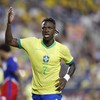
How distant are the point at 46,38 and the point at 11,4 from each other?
32.8 feet

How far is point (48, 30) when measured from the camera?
23.0ft

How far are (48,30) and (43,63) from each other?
1.56 feet

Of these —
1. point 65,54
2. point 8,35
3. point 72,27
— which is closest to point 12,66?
point 65,54

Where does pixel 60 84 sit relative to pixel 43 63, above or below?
below

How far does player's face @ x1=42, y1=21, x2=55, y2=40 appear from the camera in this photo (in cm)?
700

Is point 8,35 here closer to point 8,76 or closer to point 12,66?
point 12,66

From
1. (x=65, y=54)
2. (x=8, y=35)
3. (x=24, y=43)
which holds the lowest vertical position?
(x=65, y=54)

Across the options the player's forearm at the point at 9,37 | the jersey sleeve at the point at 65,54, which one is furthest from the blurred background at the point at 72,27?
the player's forearm at the point at 9,37

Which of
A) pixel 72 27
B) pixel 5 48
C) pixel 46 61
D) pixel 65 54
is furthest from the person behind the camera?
pixel 72 27

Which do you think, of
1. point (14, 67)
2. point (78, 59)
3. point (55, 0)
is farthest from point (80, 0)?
→ point (14, 67)

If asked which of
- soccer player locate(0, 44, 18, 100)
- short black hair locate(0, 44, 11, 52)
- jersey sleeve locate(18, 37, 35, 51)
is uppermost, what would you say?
jersey sleeve locate(18, 37, 35, 51)

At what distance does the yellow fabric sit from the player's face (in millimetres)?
209

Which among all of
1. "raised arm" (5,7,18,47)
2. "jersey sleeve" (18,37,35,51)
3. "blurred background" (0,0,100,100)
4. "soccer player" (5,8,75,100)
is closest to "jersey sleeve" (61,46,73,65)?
"soccer player" (5,8,75,100)

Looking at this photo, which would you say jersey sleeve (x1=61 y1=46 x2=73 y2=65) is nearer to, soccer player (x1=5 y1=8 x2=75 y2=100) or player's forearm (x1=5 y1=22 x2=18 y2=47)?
soccer player (x1=5 y1=8 x2=75 y2=100)
